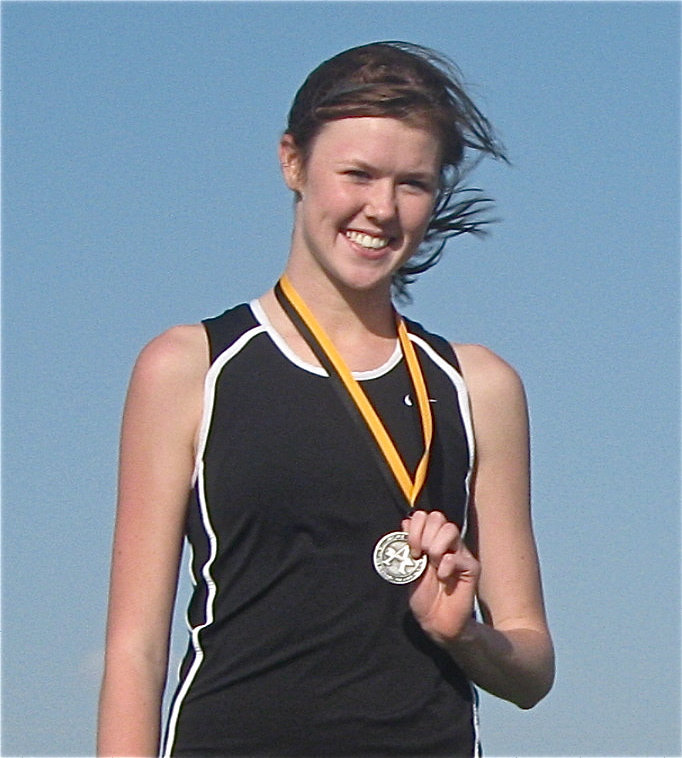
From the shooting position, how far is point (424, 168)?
4.66 metres

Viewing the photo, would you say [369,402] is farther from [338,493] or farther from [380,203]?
[380,203]

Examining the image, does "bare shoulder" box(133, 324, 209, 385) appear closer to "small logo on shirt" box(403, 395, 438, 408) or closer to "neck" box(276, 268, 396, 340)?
"neck" box(276, 268, 396, 340)

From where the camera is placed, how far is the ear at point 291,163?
483 centimetres

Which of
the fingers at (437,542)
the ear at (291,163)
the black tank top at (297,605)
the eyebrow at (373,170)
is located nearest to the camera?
the fingers at (437,542)

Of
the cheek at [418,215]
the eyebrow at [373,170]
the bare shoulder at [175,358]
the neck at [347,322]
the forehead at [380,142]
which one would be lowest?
the bare shoulder at [175,358]

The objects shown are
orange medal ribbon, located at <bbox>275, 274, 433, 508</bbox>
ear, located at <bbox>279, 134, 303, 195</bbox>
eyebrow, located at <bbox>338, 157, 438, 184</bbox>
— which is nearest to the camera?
orange medal ribbon, located at <bbox>275, 274, 433, 508</bbox>

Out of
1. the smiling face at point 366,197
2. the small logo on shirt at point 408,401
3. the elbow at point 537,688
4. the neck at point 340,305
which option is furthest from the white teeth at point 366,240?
the elbow at point 537,688

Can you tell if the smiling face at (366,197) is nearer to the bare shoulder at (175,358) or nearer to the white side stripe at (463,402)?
the white side stripe at (463,402)

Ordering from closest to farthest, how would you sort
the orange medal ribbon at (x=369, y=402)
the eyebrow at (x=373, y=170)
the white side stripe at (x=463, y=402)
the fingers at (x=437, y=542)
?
the fingers at (x=437, y=542), the orange medal ribbon at (x=369, y=402), the eyebrow at (x=373, y=170), the white side stripe at (x=463, y=402)

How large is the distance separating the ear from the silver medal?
43.3 inches

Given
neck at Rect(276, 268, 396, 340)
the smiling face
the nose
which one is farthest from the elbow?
the nose

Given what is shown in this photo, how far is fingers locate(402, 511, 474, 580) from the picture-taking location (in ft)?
13.8

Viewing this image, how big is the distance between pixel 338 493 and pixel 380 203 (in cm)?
81

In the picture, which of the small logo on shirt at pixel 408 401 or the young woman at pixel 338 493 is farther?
the small logo on shirt at pixel 408 401
